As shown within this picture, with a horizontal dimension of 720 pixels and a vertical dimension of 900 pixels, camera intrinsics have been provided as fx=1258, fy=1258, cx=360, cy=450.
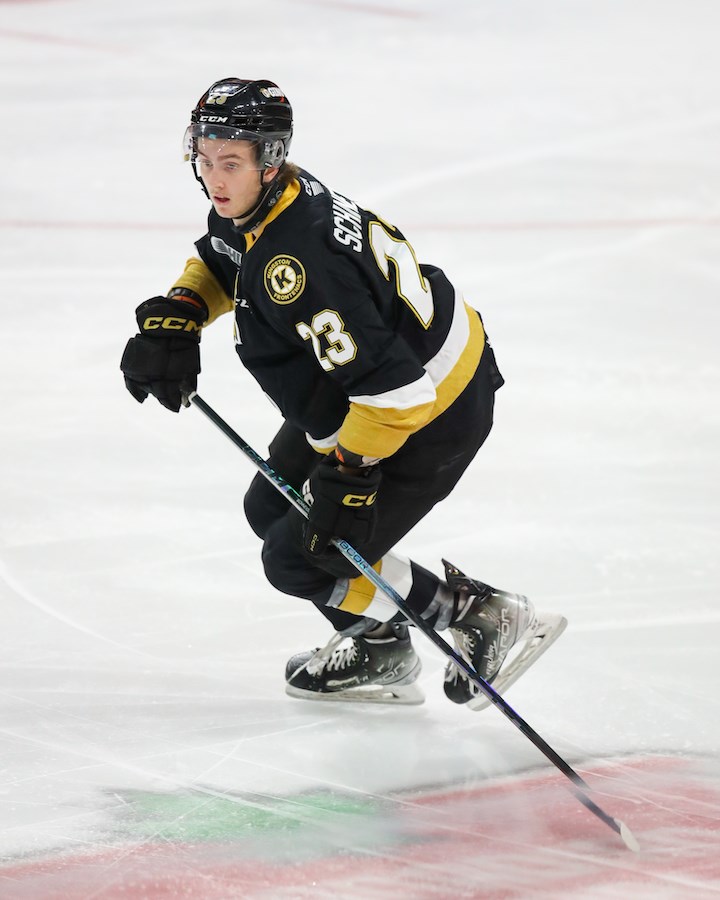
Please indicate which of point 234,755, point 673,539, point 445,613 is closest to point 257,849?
point 234,755

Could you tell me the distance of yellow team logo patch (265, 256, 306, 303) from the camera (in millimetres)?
2092

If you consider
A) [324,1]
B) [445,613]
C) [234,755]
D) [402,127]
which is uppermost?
[324,1]

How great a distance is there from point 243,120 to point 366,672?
1.23 metres

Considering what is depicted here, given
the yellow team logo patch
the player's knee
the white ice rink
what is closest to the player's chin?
the yellow team logo patch

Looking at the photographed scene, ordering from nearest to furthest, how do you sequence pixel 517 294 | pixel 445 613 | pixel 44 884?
pixel 44 884
pixel 445 613
pixel 517 294

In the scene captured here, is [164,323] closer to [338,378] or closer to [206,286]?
[206,286]

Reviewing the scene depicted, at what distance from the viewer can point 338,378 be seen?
2150 millimetres

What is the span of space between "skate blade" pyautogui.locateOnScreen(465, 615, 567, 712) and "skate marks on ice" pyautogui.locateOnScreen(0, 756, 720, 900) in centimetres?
24

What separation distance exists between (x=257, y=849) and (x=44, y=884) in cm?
36

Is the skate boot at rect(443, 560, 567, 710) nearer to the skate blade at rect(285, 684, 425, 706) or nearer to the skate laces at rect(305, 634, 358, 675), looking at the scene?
the skate blade at rect(285, 684, 425, 706)

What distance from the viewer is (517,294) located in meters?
4.81

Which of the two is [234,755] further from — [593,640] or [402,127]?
[402,127]

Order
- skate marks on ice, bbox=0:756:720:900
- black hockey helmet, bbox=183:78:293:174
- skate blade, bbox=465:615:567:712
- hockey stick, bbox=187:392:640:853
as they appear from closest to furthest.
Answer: skate marks on ice, bbox=0:756:720:900 < black hockey helmet, bbox=183:78:293:174 < hockey stick, bbox=187:392:640:853 < skate blade, bbox=465:615:567:712

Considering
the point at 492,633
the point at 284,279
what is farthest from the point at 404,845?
the point at 284,279
